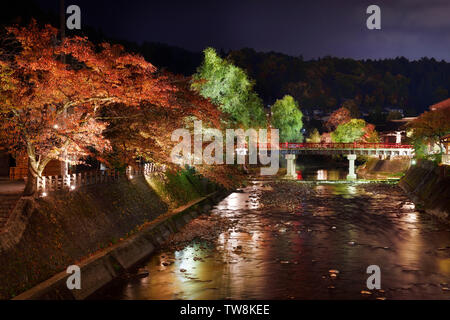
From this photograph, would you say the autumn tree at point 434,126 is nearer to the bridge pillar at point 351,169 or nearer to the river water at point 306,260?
the bridge pillar at point 351,169

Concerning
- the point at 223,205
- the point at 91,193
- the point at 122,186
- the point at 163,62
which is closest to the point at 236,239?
the point at 122,186

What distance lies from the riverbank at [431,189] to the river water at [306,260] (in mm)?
1337

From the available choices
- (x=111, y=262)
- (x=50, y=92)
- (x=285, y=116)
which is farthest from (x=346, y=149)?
(x=50, y=92)

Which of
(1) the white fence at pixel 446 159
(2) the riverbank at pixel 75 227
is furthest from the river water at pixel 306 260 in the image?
(1) the white fence at pixel 446 159

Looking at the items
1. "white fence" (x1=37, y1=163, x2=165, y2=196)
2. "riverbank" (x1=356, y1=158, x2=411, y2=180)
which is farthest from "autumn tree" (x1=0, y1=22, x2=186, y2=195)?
"riverbank" (x1=356, y1=158, x2=411, y2=180)

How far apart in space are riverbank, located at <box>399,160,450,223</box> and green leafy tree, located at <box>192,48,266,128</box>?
68.3 ft

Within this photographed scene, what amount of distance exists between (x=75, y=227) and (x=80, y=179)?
3.11 m

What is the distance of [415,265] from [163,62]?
168m

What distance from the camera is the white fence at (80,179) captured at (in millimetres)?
17984

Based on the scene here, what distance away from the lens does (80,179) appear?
20.9m

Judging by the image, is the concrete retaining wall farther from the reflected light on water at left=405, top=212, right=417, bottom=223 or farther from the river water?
the reflected light on water at left=405, top=212, right=417, bottom=223

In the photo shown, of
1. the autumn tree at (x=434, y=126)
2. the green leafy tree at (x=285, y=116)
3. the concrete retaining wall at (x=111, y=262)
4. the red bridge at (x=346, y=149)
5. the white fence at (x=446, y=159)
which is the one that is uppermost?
the green leafy tree at (x=285, y=116)

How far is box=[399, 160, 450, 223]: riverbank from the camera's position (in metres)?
35.2

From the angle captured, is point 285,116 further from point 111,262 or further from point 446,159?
point 111,262
